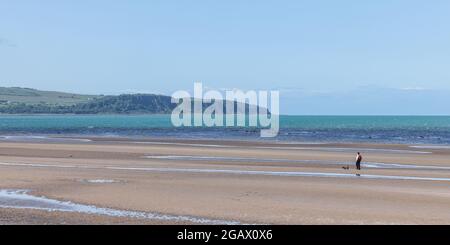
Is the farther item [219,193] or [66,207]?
[219,193]

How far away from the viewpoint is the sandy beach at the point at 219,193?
13.0m

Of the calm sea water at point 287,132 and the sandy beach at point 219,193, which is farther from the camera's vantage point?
the calm sea water at point 287,132

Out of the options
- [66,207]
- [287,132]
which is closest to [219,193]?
[66,207]

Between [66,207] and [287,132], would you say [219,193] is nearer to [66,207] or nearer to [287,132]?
[66,207]

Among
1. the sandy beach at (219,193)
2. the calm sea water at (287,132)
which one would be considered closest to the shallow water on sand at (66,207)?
the sandy beach at (219,193)

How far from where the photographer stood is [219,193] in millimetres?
16766

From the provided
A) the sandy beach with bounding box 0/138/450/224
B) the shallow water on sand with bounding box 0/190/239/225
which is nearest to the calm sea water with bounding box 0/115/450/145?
the sandy beach with bounding box 0/138/450/224

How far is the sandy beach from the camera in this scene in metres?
13.0

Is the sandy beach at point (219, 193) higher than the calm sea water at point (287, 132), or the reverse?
the sandy beach at point (219, 193)

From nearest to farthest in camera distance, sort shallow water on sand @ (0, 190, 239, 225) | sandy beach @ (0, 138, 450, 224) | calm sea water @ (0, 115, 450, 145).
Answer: shallow water on sand @ (0, 190, 239, 225) < sandy beach @ (0, 138, 450, 224) < calm sea water @ (0, 115, 450, 145)

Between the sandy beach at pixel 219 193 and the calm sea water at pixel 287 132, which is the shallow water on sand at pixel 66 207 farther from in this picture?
the calm sea water at pixel 287 132

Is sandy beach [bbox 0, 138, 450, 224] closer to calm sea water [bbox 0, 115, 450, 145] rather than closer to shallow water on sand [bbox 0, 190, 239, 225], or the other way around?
shallow water on sand [bbox 0, 190, 239, 225]

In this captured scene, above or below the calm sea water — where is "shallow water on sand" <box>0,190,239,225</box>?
above

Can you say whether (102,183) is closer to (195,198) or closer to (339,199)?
(195,198)
